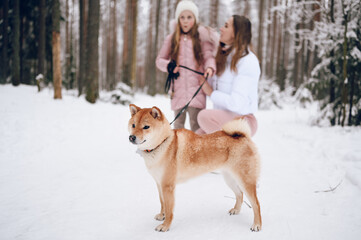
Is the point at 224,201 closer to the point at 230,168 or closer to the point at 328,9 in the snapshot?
the point at 230,168

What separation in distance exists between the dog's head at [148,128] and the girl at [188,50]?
172 centimetres

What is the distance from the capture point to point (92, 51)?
32.4 ft

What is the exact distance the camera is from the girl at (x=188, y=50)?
13.2 ft

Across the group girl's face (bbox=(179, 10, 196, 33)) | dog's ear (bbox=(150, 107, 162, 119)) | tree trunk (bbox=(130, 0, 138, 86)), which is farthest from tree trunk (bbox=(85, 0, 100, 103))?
dog's ear (bbox=(150, 107, 162, 119))

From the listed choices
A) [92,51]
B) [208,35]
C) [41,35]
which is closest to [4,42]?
[41,35]

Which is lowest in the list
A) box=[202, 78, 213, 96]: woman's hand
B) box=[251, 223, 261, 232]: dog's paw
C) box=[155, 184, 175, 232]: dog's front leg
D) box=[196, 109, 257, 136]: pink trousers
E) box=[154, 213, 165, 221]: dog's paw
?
box=[154, 213, 165, 221]: dog's paw

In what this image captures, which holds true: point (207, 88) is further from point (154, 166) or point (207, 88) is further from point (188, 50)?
point (154, 166)

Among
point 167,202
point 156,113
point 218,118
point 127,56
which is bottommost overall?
point 167,202

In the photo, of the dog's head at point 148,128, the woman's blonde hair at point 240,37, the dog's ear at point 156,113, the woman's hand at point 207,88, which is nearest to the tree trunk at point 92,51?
the woman's hand at point 207,88

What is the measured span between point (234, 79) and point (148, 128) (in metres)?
1.98

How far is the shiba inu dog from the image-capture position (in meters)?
2.46

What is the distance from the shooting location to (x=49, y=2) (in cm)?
1319

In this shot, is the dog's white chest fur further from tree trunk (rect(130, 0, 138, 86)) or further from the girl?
tree trunk (rect(130, 0, 138, 86))

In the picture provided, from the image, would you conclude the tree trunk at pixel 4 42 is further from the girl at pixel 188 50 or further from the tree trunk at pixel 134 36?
the girl at pixel 188 50
